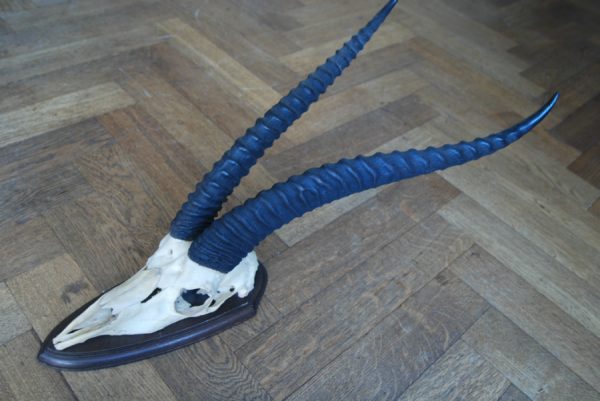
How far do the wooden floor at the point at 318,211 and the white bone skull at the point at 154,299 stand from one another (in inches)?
3.5

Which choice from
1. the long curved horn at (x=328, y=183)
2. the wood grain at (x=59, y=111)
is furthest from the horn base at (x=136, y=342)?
the wood grain at (x=59, y=111)

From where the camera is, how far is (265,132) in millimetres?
860

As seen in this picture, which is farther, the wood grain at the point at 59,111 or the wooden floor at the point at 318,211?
the wood grain at the point at 59,111

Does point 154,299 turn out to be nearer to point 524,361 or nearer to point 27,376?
point 27,376

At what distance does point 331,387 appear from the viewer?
3.50 feet

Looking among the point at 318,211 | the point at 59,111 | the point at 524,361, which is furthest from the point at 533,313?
the point at 59,111

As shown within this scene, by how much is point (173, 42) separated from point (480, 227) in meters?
1.35

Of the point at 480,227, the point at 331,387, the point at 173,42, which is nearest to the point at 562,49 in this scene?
the point at 480,227

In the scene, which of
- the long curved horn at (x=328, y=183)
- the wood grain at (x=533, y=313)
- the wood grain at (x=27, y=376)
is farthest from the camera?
the wood grain at (x=533, y=313)

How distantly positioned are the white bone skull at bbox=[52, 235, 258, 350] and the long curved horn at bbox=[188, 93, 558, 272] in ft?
0.24

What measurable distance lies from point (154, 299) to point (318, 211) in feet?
1.91

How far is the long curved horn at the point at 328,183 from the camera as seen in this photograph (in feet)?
2.40

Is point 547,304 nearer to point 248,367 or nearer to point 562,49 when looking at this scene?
point 248,367

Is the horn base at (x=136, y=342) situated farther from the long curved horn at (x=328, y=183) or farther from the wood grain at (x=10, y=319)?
the long curved horn at (x=328, y=183)
